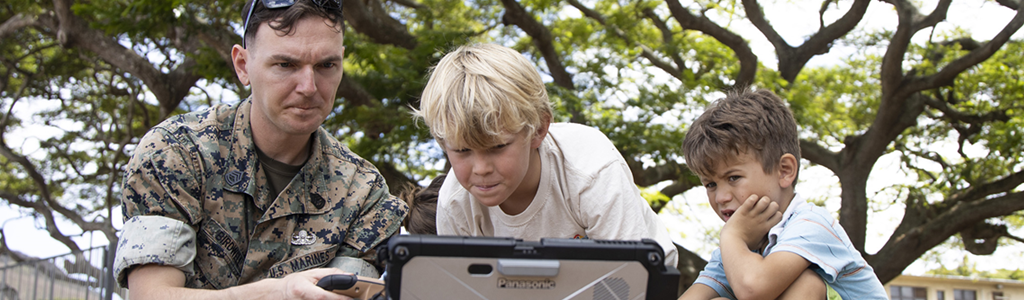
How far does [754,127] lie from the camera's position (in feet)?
7.95

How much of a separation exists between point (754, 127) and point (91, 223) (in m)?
A: 13.0

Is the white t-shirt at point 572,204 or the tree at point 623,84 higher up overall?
the tree at point 623,84

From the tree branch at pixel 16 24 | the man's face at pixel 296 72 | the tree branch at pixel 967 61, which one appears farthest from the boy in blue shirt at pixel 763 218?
the tree branch at pixel 16 24

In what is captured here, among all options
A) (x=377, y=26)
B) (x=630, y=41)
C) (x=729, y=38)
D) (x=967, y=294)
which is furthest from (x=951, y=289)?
(x=377, y=26)

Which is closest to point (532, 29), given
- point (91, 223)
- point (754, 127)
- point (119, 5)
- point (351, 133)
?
point (351, 133)

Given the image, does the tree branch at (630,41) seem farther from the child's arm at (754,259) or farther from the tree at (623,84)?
the child's arm at (754,259)

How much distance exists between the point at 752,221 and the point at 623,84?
722cm

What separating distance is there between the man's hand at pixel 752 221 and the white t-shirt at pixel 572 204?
0.24 meters

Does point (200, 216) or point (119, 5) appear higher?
point (119, 5)

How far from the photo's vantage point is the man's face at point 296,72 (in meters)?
2.61

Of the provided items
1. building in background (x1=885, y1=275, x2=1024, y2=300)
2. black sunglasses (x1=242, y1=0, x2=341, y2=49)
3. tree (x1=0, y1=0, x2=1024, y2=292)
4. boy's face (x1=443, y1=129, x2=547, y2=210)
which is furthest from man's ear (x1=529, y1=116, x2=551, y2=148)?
building in background (x1=885, y1=275, x2=1024, y2=300)

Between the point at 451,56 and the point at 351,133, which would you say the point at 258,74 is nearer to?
the point at 451,56

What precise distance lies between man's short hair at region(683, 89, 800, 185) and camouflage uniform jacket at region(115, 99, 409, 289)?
130 centimetres

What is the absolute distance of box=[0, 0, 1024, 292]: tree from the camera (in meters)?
8.14
